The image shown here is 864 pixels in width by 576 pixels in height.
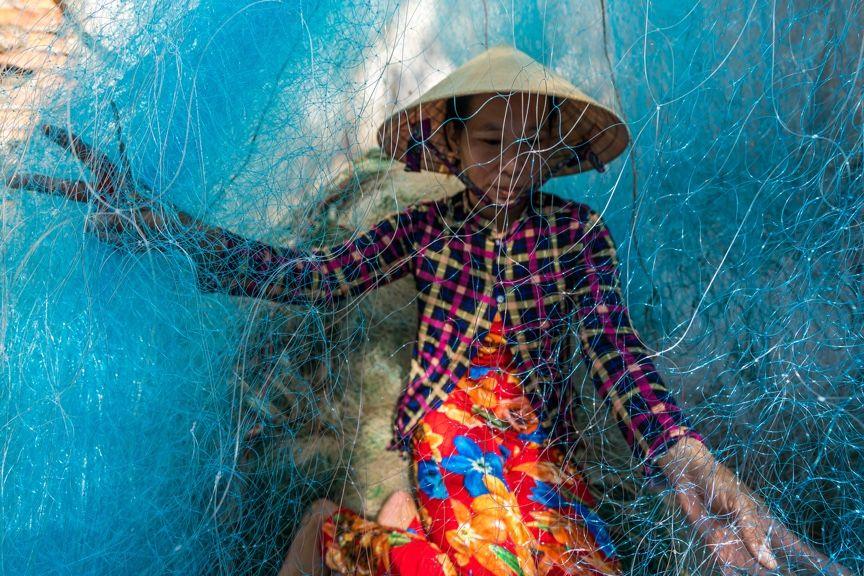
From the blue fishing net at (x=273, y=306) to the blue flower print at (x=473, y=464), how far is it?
6.5 inches

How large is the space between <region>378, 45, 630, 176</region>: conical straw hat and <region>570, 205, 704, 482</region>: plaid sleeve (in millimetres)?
129

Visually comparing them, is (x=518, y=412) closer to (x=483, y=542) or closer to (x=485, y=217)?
(x=483, y=542)

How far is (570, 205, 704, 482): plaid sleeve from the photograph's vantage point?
912 mm

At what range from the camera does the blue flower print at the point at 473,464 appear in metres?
1.03

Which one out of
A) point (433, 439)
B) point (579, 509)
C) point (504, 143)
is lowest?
point (579, 509)

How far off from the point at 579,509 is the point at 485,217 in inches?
19.7

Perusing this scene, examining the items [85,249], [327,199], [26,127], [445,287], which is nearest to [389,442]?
[445,287]

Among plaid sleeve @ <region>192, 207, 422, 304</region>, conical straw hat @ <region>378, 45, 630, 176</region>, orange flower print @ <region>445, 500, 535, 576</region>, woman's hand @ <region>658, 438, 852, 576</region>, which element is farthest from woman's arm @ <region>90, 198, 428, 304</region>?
woman's hand @ <region>658, 438, 852, 576</region>

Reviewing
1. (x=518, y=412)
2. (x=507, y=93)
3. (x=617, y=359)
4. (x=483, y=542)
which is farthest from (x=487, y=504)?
(x=507, y=93)

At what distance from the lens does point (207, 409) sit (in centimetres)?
102

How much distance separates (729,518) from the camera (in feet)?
2.76

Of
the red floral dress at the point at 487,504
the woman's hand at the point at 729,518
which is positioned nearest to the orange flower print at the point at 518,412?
the red floral dress at the point at 487,504

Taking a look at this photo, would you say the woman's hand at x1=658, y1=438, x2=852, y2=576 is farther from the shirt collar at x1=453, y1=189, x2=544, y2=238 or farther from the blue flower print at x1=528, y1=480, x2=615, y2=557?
the shirt collar at x1=453, y1=189, x2=544, y2=238

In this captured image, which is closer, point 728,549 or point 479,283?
point 728,549
